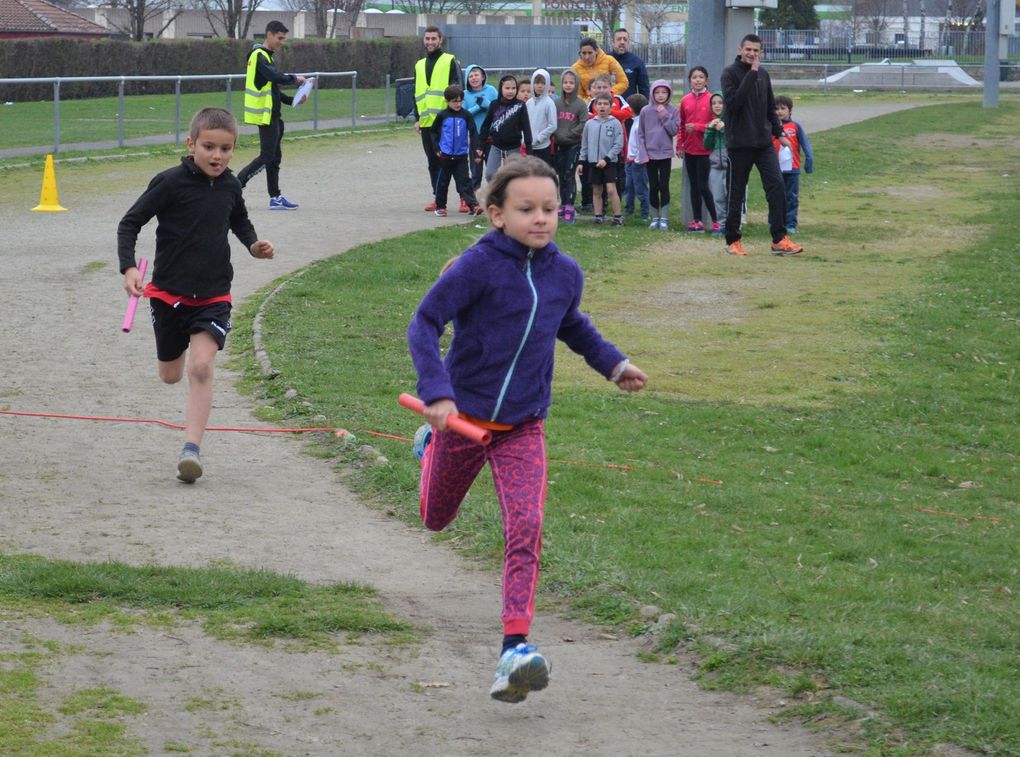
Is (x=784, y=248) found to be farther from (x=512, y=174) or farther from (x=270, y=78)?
(x=512, y=174)

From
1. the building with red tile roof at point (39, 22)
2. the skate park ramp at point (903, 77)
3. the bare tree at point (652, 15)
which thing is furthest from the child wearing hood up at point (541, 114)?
the bare tree at point (652, 15)

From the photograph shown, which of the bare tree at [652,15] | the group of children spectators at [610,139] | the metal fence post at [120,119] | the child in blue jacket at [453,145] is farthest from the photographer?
the bare tree at [652,15]

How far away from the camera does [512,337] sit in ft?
15.7

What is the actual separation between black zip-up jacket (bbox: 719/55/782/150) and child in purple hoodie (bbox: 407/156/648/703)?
34.7 feet

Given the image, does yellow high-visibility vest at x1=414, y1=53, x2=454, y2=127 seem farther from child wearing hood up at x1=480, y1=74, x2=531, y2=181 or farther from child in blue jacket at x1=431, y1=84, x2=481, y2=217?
child wearing hood up at x1=480, y1=74, x2=531, y2=181

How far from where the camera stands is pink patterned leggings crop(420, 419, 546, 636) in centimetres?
468

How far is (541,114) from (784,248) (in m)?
3.23

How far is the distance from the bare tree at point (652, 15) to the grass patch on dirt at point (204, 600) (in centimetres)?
7929

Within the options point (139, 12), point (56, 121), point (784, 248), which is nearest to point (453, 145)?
point (784, 248)

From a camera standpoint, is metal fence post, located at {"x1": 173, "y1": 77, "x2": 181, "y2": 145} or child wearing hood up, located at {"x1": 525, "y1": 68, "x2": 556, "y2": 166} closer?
child wearing hood up, located at {"x1": 525, "y1": 68, "x2": 556, "y2": 166}

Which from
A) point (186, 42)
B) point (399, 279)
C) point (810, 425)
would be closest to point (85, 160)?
point (399, 279)

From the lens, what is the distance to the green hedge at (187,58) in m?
42.0

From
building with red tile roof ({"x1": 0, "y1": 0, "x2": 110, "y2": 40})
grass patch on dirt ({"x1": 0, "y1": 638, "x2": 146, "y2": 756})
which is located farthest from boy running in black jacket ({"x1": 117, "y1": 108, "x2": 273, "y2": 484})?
building with red tile roof ({"x1": 0, "y1": 0, "x2": 110, "y2": 40})

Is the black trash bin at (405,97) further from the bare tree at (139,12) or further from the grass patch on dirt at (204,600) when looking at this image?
the grass patch on dirt at (204,600)
